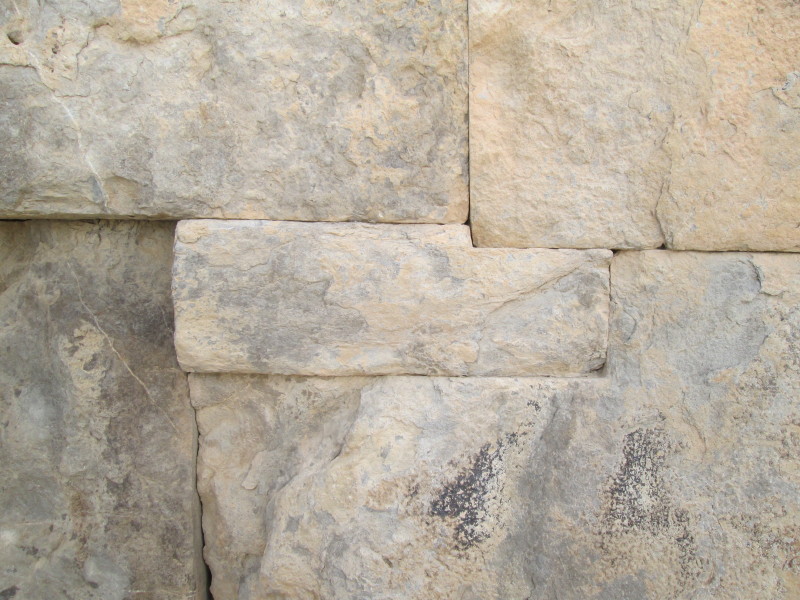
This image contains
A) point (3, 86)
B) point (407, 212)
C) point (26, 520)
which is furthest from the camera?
point (26, 520)

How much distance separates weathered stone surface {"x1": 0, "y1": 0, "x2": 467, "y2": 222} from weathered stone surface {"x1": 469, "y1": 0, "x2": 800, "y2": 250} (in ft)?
0.40

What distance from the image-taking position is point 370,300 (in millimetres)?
1540

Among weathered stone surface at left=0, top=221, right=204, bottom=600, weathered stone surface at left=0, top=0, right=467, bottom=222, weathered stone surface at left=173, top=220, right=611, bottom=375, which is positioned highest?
weathered stone surface at left=0, top=0, right=467, bottom=222

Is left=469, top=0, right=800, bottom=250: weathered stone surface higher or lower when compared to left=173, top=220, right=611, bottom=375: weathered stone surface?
higher

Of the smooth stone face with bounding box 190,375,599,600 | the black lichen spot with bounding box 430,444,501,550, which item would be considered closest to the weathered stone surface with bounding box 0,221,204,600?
the smooth stone face with bounding box 190,375,599,600

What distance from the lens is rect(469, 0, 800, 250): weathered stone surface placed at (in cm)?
151

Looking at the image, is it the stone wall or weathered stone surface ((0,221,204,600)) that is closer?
the stone wall

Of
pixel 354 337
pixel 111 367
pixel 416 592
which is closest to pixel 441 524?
pixel 416 592

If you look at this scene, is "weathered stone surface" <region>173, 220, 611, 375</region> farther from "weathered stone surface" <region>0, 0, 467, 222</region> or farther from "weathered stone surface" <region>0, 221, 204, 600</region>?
"weathered stone surface" <region>0, 221, 204, 600</region>

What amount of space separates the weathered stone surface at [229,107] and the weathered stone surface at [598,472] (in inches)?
20.6

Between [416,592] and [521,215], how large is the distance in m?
0.94

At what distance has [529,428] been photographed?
1564 mm

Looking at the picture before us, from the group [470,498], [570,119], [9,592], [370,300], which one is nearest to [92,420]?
[9,592]

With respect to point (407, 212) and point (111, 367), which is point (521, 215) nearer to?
point (407, 212)
